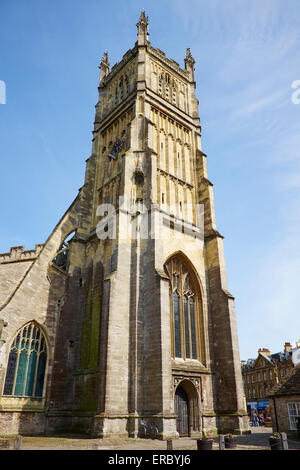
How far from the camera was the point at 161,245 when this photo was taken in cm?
2086

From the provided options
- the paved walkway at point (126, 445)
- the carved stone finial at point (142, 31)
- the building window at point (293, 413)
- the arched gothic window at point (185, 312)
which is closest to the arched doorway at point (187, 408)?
the arched gothic window at point (185, 312)

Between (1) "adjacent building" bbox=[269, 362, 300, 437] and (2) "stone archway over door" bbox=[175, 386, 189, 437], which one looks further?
(2) "stone archway over door" bbox=[175, 386, 189, 437]

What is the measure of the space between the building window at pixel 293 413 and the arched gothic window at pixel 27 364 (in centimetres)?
1321

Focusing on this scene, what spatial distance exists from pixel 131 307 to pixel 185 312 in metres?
4.46

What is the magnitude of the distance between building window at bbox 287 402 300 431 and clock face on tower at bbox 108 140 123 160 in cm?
1990

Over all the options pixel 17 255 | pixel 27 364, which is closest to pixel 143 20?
pixel 17 255

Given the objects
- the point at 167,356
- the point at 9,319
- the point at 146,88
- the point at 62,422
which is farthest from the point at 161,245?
the point at 146,88

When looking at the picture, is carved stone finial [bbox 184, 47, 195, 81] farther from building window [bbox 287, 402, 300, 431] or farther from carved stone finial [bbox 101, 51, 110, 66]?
building window [bbox 287, 402, 300, 431]

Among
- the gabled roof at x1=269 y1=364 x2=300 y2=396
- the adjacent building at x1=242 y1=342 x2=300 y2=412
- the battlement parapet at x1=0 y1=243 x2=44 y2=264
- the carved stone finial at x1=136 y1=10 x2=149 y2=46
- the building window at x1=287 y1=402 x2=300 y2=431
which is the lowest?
the building window at x1=287 y1=402 x2=300 y2=431

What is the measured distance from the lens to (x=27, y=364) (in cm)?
1941

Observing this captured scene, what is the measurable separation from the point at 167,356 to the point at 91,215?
12.8 meters

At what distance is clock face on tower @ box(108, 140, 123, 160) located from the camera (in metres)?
26.9

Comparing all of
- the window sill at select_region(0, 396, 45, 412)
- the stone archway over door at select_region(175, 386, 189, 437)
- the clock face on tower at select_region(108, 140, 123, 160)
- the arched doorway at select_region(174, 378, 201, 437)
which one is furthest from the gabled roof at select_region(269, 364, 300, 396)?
the clock face on tower at select_region(108, 140, 123, 160)

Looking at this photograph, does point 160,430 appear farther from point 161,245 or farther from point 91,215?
point 91,215
